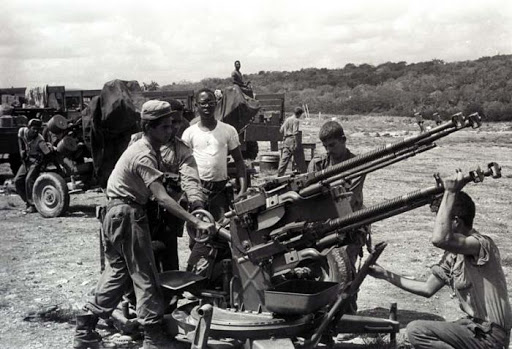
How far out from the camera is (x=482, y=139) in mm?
29094

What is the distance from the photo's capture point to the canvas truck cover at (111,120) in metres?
10.1

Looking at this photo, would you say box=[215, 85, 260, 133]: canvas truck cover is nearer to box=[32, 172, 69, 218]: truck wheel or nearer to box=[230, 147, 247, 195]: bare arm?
box=[32, 172, 69, 218]: truck wheel

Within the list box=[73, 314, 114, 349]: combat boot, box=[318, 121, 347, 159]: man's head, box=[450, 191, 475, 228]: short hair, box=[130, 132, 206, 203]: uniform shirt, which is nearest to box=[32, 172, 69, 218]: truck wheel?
box=[130, 132, 206, 203]: uniform shirt

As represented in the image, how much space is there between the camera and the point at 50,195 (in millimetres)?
12320

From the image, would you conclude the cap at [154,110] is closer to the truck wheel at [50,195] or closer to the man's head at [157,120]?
the man's head at [157,120]

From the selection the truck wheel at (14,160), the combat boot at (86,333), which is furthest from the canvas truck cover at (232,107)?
the combat boot at (86,333)

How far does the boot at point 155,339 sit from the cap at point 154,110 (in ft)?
5.44

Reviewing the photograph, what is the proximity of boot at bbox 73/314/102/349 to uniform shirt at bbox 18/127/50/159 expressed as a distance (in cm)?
751

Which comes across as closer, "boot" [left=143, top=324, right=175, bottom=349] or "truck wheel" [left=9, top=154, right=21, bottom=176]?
"boot" [left=143, top=324, right=175, bottom=349]

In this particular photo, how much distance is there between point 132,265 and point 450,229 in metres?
2.50

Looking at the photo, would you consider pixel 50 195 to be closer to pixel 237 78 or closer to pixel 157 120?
pixel 237 78

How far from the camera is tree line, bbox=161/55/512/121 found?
160 feet

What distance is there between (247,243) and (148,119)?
1299 millimetres

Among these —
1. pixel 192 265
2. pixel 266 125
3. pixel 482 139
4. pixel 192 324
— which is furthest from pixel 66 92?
pixel 482 139
